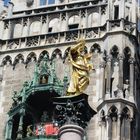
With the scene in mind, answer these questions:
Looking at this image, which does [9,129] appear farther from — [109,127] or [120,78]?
[120,78]

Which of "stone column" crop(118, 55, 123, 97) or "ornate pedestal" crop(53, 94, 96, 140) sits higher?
"stone column" crop(118, 55, 123, 97)

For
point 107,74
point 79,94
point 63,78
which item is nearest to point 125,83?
point 107,74

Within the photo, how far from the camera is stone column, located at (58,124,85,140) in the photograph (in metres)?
17.9

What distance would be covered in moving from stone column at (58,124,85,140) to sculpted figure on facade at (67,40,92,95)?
1112 millimetres

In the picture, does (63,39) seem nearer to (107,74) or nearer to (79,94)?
(107,74)

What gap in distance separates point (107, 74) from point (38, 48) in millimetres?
3647

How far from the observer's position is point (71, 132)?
1797cm

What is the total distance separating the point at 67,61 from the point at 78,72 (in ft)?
28.3

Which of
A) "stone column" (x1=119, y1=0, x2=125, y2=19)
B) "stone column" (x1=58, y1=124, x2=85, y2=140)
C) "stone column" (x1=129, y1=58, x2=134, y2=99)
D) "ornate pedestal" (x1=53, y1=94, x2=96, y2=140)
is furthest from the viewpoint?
"stone column" (x1=119, y1=0, x2=125, y2=19)

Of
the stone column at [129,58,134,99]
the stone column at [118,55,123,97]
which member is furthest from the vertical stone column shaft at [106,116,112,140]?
the stone column at [129,58,134,99]

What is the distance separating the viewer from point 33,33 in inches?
1175

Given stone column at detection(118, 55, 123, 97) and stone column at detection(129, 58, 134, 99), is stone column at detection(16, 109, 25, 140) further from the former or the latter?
stone column at detection(129, 58, 134, 99)

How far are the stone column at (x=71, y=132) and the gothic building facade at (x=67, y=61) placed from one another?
6614 millimetres

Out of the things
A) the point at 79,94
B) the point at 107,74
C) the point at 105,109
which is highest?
the point at 107,74
